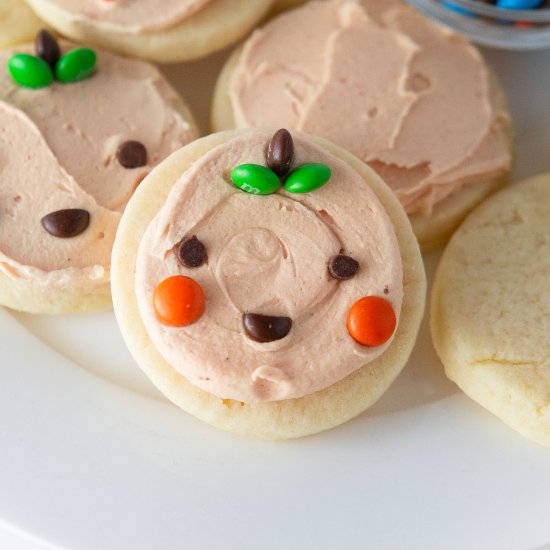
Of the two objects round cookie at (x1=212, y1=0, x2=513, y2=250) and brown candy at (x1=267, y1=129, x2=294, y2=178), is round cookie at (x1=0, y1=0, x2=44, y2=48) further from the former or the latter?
brown candy at (x1=267, y1=129, x2=294, y2=178)

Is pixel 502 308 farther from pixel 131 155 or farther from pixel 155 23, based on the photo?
pixel 155 23

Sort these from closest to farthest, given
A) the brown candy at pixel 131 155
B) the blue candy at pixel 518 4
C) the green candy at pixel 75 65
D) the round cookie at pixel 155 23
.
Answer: the brown candy at pixel 131 155, the green candy at pixel 75 65, the round cookie at pixel 155 23, the blue candy at pixel 518 4

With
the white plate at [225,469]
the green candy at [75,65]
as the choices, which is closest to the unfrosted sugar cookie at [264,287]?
the white plate at [225,469]

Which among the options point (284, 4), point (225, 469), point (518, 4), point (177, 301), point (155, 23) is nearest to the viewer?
point (177, 301)

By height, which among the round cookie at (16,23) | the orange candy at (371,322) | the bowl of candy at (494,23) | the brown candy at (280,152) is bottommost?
the orange candy at (371,322)

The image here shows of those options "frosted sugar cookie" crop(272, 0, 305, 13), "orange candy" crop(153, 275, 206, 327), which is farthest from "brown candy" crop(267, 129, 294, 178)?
"frosted sugar cookie" crop(272, 0, 305, 13)

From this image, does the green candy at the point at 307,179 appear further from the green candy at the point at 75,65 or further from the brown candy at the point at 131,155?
the green candy at the point at 75,65

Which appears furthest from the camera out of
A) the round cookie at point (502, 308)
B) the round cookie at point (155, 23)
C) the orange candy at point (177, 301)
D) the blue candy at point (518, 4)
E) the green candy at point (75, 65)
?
the blue candy at point (518, 4)

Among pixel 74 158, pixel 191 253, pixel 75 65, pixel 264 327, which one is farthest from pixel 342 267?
pixel 75 65

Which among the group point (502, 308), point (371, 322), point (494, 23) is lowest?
point (502, 308)
